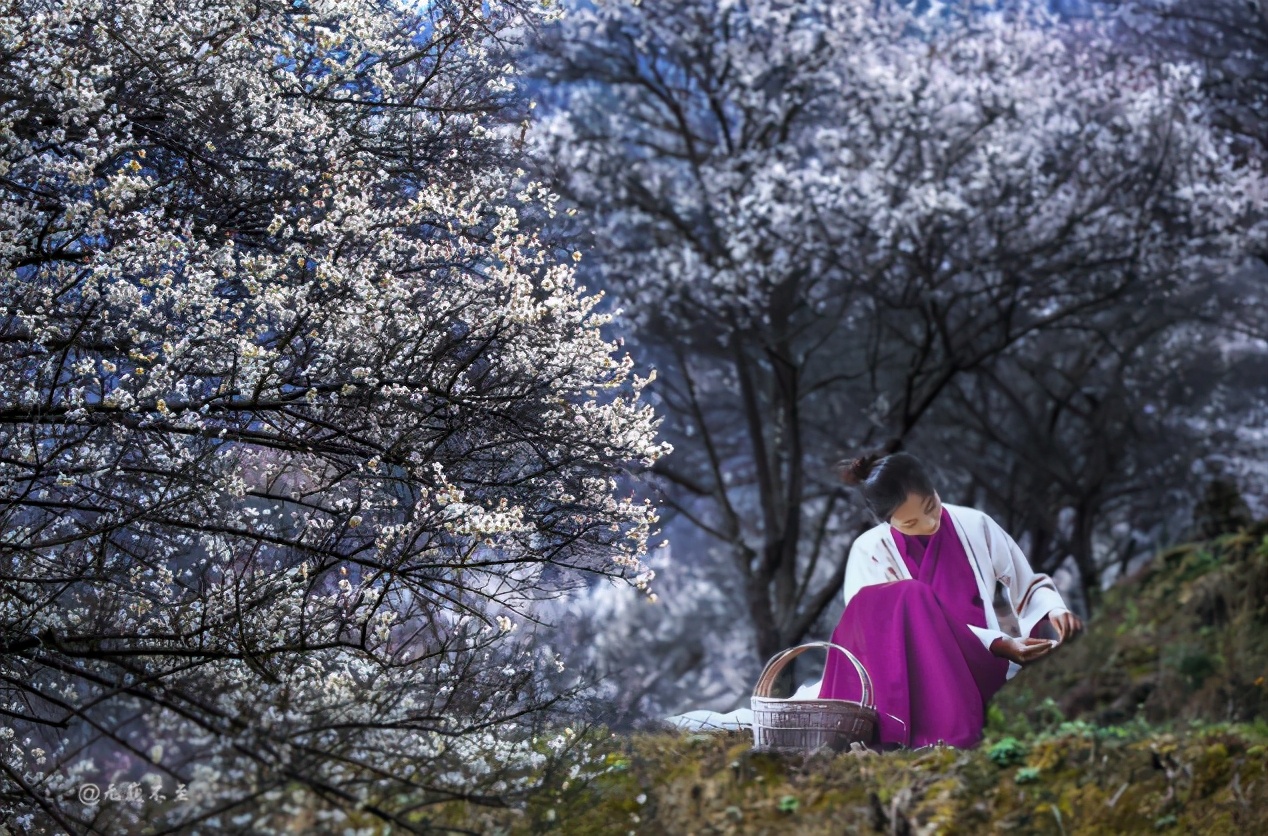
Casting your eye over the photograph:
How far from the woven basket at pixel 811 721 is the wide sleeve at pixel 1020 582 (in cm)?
124

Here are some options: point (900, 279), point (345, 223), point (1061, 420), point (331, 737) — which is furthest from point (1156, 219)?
point (331, 737)

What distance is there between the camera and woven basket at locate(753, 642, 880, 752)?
7.36m

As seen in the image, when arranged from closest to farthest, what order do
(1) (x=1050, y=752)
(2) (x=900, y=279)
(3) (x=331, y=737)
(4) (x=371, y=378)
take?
(3) (x=331, y=737) → (4) (x=371, y=378) → (1) (x=1050, y=752) → (2) (x=900, y=279)

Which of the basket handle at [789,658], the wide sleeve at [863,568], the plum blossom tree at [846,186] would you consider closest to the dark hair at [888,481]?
the wide sleeve at [863,568]

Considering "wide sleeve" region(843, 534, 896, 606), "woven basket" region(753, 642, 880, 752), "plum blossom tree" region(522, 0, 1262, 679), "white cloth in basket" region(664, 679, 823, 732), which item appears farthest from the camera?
"plum blossom tree" region(522, 0, 1262, 679)

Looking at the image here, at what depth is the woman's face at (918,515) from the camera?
8.52m

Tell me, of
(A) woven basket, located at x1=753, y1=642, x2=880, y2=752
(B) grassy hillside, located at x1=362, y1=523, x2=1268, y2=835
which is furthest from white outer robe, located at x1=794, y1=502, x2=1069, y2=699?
(B) grassy hillside, located at x1=362, y1=523, x2=1268, y2=835

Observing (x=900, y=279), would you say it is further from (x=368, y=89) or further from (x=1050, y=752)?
(x=368, y=89)

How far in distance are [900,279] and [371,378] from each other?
10.9m

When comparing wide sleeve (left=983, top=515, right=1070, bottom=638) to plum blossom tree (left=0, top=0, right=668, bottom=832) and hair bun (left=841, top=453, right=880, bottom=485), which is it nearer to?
hair bun (left=841, top=453, right=880, bottom=485)

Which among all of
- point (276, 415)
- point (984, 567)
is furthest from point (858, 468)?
point (276, 415)

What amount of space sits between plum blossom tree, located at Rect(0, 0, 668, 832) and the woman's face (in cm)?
249

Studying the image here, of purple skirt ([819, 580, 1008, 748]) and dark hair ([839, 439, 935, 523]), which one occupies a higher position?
dark hair ([839, 439, 935, 523])

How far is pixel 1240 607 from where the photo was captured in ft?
43.5
